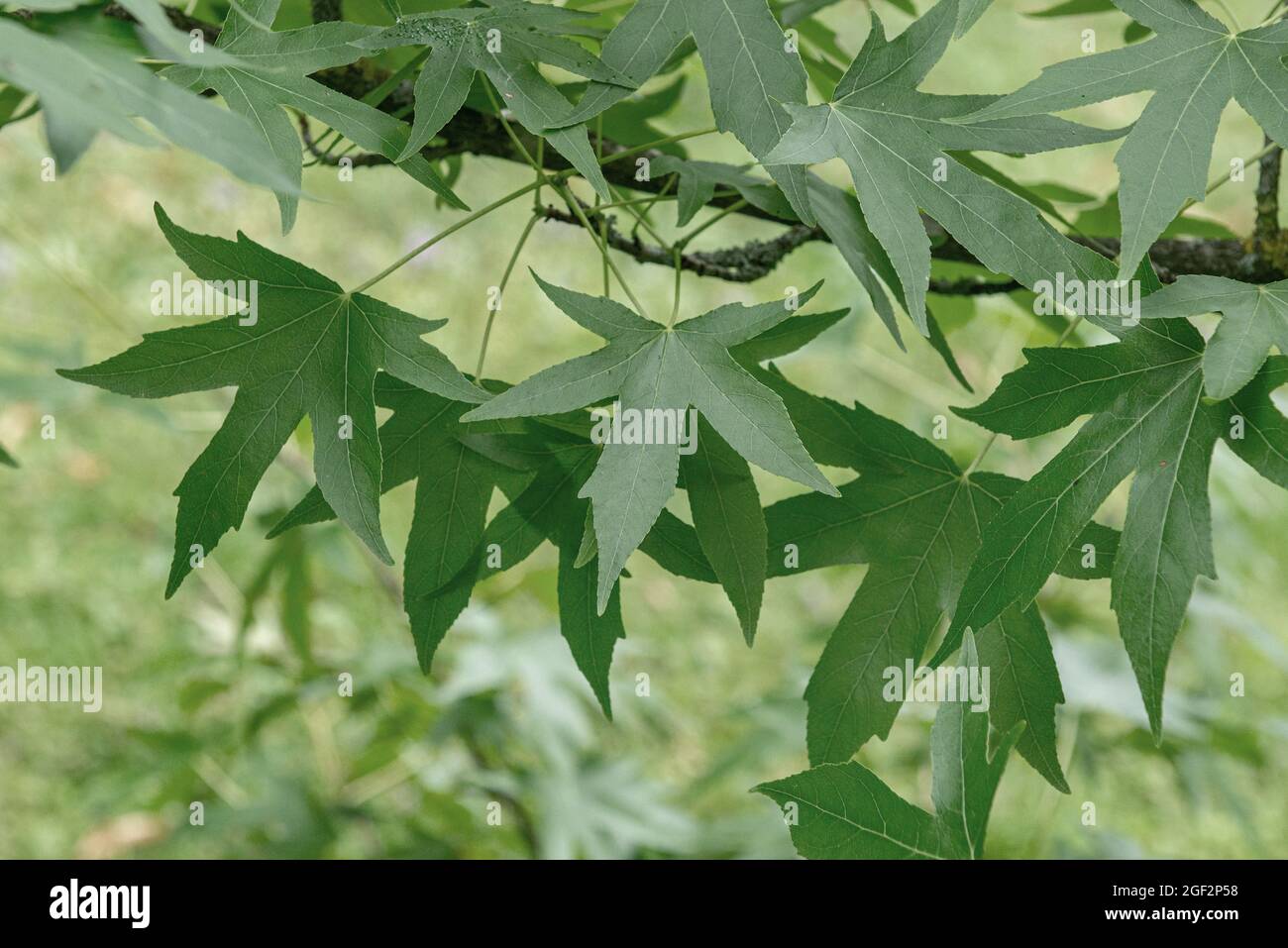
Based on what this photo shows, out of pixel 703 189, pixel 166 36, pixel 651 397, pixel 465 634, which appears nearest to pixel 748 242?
pixel 703 189

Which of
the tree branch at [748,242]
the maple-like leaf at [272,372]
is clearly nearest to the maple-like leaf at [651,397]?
the maple-like leaf at [272,372]

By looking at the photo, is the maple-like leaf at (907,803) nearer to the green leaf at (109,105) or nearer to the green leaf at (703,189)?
the green leaf at (703,189)

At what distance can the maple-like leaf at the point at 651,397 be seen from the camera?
60cm

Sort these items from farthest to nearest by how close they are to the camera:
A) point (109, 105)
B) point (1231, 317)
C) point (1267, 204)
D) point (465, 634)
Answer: point (465, 634) → point (1267, 204) → point (1231, 317) → point (109, 105)

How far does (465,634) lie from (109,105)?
1.31m

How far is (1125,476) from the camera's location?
0.69 metres

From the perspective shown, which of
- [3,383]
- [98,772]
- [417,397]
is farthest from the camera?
[98,772]

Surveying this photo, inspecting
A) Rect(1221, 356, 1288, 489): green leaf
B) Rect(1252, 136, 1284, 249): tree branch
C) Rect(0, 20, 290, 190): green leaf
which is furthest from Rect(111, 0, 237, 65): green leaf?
Rect(1252, 136, 1284, 249): tree branch

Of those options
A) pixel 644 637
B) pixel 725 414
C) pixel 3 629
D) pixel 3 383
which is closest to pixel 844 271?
pixel 644 637

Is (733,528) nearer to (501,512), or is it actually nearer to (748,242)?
(501,512)

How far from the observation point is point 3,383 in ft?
4.82

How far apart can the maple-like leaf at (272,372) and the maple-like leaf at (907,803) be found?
0.97 ft

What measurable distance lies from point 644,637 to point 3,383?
141 cm
